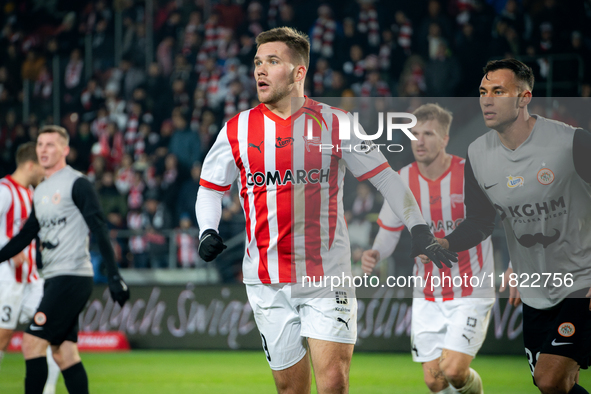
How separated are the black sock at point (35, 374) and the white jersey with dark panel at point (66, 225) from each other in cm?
67

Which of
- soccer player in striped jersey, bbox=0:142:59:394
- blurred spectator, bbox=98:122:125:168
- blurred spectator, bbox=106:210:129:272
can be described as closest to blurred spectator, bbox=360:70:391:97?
blurred spectator, bbox=106:210:129:272

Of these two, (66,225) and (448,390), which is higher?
(66,225)

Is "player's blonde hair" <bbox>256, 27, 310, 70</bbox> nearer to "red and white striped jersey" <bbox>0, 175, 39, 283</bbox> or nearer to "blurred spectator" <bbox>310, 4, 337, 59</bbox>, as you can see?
"red and white striped jersey" <bbox>0, 175, 39, 283</bbox>

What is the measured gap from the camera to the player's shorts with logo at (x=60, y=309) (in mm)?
5238

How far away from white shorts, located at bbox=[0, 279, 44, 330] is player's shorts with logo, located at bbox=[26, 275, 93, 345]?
3.98 ft

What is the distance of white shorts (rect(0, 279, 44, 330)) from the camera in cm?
640

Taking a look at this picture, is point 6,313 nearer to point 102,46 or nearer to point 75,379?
point 75,379

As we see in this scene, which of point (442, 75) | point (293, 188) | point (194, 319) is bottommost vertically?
point (194, 319)

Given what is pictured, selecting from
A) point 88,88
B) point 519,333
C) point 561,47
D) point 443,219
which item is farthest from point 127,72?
point 443,219

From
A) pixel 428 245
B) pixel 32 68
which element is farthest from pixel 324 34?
pixel 428 245

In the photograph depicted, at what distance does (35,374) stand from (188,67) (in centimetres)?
1048

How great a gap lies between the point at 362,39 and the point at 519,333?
6.70 m

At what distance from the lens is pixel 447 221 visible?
5.25 metres

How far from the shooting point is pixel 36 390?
5.28 metres
